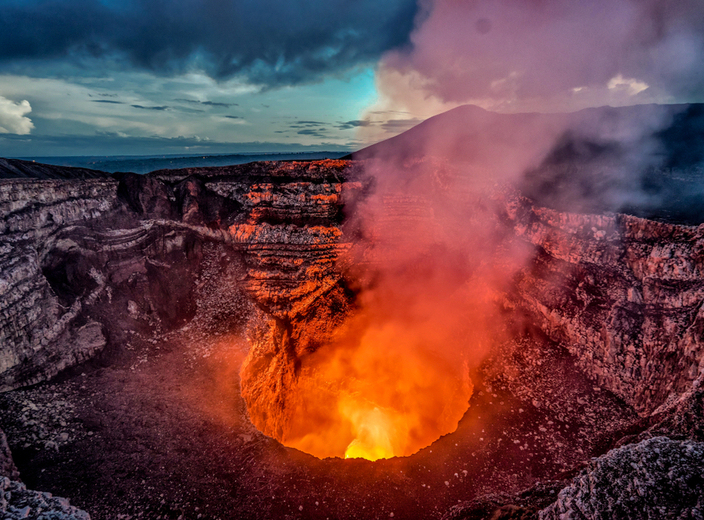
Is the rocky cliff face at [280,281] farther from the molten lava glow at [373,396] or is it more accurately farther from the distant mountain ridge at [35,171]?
the distant mountain ridge at [35,171]

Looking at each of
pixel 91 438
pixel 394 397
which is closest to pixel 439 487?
pixel 394 397

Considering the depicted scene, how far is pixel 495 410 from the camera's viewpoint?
40.4 feet

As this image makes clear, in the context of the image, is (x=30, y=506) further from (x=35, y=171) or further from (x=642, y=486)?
(x=35, y=171)

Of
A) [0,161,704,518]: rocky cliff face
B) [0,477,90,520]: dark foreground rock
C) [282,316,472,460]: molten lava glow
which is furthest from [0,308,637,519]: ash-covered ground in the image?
[282,316,472,460]: molten lava glow

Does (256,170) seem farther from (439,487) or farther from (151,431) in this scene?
(439,487)

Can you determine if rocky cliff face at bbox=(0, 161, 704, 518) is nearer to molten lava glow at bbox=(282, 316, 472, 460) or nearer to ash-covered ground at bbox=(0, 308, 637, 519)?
ash-covered ground at bbox=(0, 308, 637, 519)

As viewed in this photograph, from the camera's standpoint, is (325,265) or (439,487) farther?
(325,265)

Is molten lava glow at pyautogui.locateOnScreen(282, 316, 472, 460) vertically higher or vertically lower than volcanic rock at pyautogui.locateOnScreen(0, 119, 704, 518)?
lower

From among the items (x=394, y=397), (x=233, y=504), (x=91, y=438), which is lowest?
(x=394, y=397)

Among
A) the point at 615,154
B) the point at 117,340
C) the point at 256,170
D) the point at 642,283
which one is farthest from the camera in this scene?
the point at 256,170

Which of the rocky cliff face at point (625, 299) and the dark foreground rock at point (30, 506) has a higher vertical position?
the rocky cliff face at point (625, 299)

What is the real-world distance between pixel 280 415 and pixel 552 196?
19943 mm

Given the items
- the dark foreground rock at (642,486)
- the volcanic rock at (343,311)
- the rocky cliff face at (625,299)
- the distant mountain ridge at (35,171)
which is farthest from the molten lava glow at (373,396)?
the distant mountain ridge at (35,171)

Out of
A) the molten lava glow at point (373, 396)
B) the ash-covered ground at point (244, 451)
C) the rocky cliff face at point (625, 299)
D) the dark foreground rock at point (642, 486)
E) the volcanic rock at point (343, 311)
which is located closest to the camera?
the dark foreground rock at point (642, 486)
